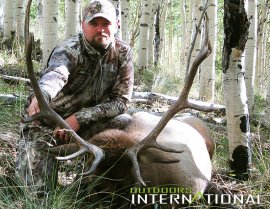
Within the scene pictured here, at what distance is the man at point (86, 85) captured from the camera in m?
4.21

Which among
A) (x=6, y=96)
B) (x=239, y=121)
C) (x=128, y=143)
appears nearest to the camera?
(x=128, y=143)

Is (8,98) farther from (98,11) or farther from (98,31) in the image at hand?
(98,11)

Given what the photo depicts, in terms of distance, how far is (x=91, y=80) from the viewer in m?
4.99

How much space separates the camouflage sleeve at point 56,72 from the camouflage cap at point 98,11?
436 millimetres

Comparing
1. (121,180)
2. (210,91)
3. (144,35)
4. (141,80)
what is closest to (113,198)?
(121,180)

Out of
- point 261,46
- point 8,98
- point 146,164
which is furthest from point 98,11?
point 261,46

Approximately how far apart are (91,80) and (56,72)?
2.18ft

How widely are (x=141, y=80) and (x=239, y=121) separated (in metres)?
6.68

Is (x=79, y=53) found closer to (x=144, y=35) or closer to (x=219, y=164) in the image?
(x=219, y=164)

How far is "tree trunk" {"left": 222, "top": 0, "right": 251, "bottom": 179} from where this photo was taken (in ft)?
14.1

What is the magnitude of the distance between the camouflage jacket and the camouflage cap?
0.26 meters

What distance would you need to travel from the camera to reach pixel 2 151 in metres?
4.72

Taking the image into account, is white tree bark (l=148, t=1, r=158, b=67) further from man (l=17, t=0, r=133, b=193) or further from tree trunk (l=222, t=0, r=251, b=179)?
tree trunk (l=222, t=0, r=251, b=179)

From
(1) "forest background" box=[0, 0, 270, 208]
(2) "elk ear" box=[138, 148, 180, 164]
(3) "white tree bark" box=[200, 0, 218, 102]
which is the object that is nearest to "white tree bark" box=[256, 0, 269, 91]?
(1) "forest background" box=[0, 0, 270, 208]
